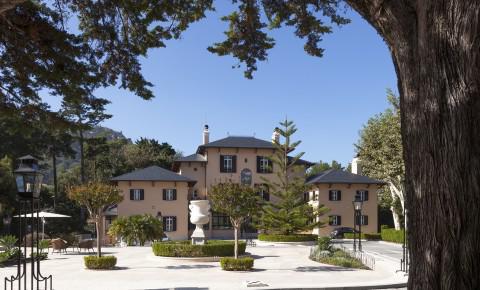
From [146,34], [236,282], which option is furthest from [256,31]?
[236,282]

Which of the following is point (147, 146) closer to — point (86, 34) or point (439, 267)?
point (86, 34)

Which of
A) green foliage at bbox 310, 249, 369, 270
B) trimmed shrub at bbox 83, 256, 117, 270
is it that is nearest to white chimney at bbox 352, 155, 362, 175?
green foliage at bbox 310, 249, 369, 270

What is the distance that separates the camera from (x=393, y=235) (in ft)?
116

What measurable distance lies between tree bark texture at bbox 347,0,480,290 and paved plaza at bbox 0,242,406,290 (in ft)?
30.4

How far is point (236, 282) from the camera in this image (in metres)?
→ 14.3

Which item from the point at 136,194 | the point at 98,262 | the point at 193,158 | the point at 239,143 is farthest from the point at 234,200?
the point at 193,158

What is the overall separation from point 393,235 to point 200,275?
23.5 metres

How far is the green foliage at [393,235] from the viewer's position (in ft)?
112

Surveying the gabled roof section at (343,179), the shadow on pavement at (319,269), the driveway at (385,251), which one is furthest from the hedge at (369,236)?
the shadow on pavement at (319,269)

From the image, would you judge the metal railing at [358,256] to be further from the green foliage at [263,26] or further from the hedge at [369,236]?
the hedge at [369,236]

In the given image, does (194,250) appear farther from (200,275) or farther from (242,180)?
(242,180)

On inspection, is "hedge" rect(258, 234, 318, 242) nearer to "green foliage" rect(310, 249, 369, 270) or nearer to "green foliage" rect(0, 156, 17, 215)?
"green foliage" rect(310, 249, 369, 270)

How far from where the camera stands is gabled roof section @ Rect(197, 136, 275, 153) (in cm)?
4109

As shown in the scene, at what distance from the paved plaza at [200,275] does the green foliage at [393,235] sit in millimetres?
15224
